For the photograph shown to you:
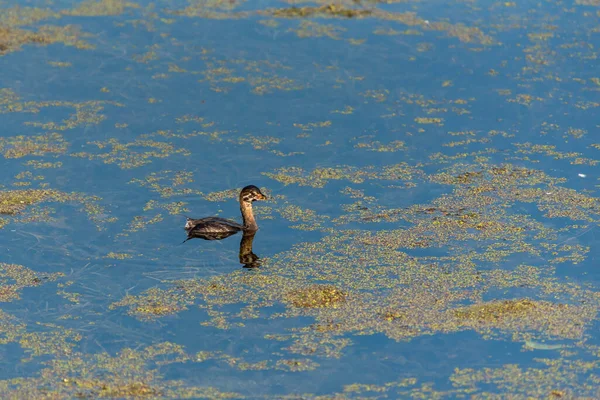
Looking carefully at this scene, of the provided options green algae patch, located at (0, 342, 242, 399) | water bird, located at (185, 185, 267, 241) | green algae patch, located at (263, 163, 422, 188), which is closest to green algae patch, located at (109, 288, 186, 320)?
green algae patch, located at (0, 342, 242, 399)

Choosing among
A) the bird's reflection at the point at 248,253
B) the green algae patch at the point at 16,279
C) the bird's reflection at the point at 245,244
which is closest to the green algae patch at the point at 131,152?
the bird's reflection at the point at 245,244

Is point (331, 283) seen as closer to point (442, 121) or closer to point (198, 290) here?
point (198, 290)

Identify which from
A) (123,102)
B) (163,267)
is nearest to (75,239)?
(163,267)

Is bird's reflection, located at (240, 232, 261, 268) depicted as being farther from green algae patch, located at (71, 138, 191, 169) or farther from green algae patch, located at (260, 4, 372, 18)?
green algae patch, located at (260, 4, 372, 18)

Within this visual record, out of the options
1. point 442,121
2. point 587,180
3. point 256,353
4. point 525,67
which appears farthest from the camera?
point 525,67

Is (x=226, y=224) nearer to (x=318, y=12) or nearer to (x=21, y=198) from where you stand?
(x=21, y=198)

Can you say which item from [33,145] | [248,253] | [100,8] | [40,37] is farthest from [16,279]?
[100,8]
